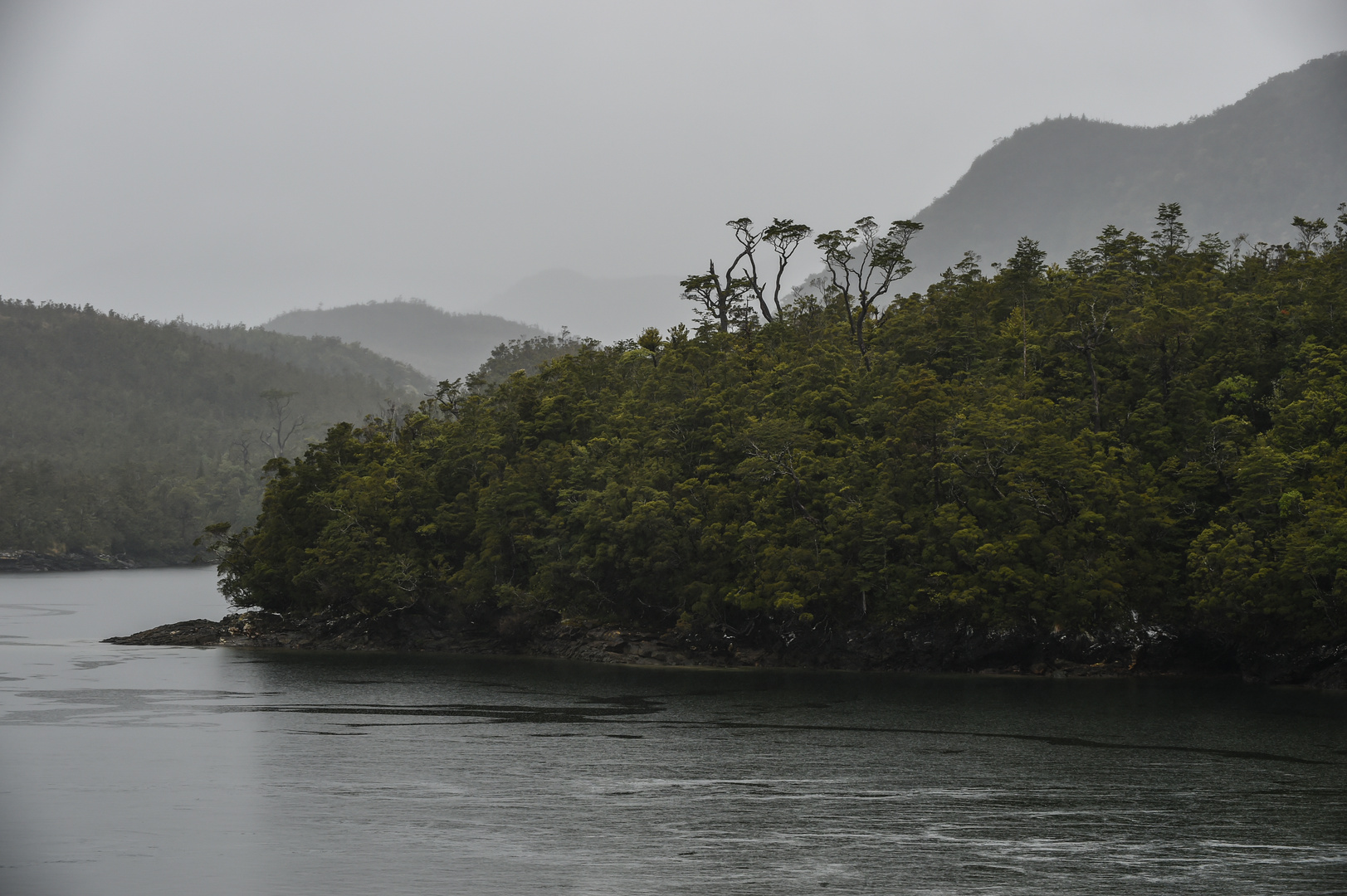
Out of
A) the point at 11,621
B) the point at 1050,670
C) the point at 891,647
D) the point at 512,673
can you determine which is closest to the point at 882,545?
the point at 891,647

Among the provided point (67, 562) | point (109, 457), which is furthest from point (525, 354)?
point (109, 457)

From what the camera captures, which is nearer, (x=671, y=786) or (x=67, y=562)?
(x=671, y=786)

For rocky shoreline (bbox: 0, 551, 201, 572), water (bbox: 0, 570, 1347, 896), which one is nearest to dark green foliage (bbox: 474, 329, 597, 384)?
rocky shoreline (bbox: 0, 551, 201, 572)

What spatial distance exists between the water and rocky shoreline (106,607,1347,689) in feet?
6.73

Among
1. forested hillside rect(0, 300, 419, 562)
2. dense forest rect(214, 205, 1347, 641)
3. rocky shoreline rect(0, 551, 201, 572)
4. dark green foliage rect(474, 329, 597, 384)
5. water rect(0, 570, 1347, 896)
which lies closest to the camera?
water rect(0, 570, 1347, 896)

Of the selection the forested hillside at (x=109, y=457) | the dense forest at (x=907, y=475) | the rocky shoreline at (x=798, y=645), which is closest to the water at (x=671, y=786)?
the rocky shoreline at (x=798, y=645)

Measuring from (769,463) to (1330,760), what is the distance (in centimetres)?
2787

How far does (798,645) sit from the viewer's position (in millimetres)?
50062

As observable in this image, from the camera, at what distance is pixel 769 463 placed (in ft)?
168

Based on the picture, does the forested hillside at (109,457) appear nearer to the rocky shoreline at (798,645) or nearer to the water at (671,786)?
the rocky shoreline at (798,645)

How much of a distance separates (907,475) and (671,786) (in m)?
26.3

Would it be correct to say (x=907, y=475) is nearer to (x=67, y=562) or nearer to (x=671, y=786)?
→ (x=671, y=786)

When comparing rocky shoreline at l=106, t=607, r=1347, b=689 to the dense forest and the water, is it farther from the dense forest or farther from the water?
the water

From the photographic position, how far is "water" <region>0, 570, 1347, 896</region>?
18844 mm
